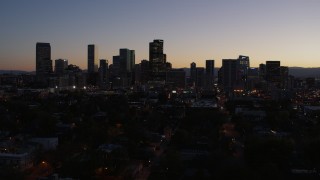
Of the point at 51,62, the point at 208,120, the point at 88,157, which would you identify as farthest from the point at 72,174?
the point at 51,62

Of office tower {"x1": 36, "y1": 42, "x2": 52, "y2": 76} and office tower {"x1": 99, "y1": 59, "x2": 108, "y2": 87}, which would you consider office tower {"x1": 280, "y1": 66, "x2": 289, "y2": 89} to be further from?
office tower {"x1": 36, "y1": 42, "x2": 52, "y2": 76}

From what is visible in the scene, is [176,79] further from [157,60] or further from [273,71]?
[273,71]

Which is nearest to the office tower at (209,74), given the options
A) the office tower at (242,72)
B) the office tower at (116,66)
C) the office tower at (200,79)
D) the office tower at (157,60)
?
the office tower at (200,79)

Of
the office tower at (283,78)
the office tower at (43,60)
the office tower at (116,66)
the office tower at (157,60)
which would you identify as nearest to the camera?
the office tower at (283,78)

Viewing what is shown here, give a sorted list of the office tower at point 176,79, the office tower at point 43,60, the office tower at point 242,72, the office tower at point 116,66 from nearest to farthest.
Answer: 1. the office tower at point 242,72
2. the office tower at point 176,79
3. the office tower at point 43,60
4. the office tower at point 116,66

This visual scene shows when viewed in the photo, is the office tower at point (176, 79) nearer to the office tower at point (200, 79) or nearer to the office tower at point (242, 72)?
the office tower at point (200, 79)

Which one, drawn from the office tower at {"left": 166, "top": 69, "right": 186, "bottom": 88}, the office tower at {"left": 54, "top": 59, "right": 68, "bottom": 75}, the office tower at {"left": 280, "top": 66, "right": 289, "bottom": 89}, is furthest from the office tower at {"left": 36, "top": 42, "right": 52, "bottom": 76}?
the office tower at {"left": 280, "top": 66, "right": 289, "bottom": 89}

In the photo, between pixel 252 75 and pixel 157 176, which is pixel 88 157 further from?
pixel 252 75

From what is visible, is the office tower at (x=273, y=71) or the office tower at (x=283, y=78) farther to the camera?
the office tower at (x=273, y=71)
